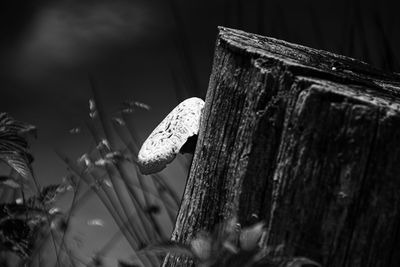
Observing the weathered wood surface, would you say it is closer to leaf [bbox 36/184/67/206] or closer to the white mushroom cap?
the white mushroom cap

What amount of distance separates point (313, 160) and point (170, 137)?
594mm

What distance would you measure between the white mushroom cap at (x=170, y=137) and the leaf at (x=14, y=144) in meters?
0.32

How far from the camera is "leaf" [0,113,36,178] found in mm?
1581

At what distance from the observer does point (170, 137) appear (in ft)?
5.72

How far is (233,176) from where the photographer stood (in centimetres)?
141

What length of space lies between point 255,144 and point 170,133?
475 millimetres

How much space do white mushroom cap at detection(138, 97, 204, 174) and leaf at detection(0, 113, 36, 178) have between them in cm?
32

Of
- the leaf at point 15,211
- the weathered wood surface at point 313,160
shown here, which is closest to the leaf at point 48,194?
the leaf at point 15,211

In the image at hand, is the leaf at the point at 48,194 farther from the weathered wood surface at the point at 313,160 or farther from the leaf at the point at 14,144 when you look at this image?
the weathered wood surface at the point at 313,160

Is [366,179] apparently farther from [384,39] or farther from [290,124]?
[384,39]

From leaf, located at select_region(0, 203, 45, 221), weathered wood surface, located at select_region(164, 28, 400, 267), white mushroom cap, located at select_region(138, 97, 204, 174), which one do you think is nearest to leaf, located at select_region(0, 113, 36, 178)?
leaf, located at select_region(0, 203, 45, 221)

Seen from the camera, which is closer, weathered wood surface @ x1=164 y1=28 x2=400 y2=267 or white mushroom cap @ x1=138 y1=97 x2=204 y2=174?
weathered wood surface @ x1=164 y1=28 x2=400 y2=267

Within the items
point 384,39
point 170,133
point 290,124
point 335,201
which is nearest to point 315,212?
point 335,201

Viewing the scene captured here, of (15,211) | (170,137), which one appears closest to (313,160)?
(170,137)
